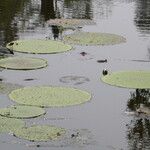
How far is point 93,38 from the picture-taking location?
11.2m

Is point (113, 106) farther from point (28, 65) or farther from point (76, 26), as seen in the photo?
point (76, 26)

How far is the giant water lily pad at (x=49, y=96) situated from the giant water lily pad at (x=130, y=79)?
2.47 feet

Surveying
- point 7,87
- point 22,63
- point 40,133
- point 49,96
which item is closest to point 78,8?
point 22,63

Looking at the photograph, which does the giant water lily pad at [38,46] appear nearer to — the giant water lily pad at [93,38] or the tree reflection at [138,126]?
the giant water lily pad at [93,38]

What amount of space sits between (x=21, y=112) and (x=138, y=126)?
5.12ft

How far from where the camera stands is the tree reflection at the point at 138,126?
19.4ft

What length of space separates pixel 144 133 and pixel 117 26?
6.91 m

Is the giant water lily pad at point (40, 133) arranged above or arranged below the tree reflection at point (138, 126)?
above

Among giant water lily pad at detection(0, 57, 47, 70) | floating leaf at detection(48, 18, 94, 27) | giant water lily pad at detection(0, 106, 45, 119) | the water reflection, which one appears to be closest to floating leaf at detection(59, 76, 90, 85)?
giant water lily pad at detection(0, 57, 47, 70)

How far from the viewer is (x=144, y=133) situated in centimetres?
623

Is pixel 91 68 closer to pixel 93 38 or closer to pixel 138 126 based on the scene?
pixel 93 38

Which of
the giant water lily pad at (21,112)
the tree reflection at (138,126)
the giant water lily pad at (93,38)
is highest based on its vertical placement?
the giant water lily pad at (93,38)

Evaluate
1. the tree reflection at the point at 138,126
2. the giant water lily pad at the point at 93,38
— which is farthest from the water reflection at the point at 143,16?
the tree reflection at the point at 138,126

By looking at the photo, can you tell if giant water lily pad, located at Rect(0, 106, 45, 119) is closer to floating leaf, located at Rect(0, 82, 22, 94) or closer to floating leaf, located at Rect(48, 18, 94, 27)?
floating leaf, located at Rect(0, 82, 22, 94)
